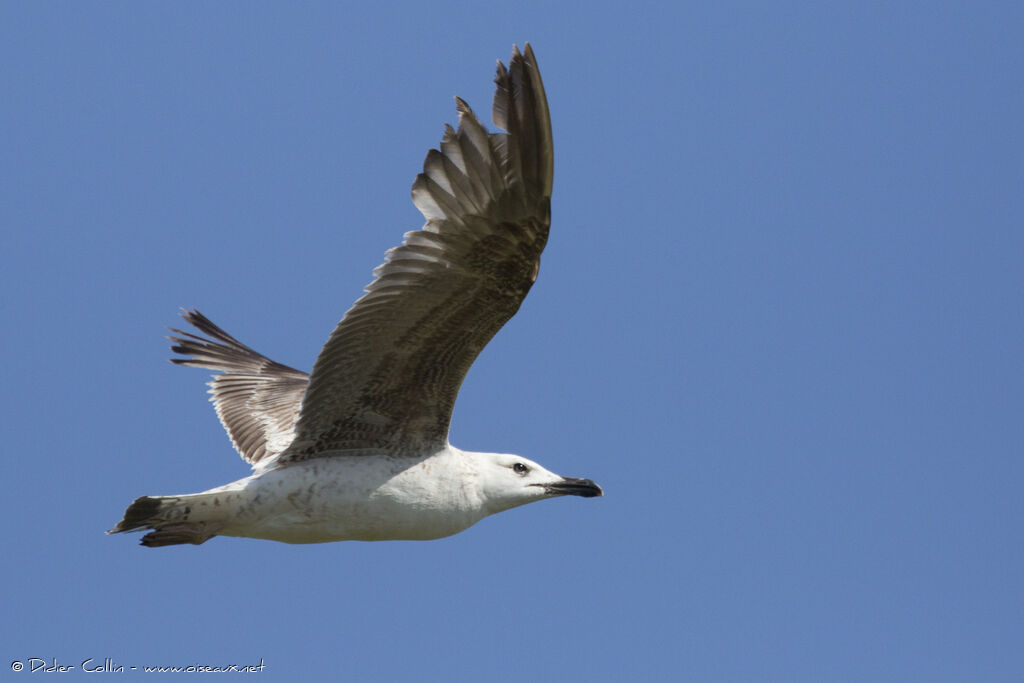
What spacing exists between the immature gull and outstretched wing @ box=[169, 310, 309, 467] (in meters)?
1.75

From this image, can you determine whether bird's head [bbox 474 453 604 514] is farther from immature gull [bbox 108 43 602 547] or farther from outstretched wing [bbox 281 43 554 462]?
outstretched wing [bbox 281 43 554 462]

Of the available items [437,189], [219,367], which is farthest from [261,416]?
[437,189]

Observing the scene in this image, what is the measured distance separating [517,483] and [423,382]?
1.27 meters

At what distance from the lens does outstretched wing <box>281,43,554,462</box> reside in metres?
Answer: 8.15

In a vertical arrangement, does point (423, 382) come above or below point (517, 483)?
above

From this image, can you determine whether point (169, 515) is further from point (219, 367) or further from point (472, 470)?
point (219, 367)

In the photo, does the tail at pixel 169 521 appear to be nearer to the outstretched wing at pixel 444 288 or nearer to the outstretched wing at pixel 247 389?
the outstretched wing at pixel 444 288

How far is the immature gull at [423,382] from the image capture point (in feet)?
27.0

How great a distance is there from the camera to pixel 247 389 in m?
13.0

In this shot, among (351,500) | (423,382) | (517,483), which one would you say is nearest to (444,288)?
(423,382)

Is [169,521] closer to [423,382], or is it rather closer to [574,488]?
[423,382]

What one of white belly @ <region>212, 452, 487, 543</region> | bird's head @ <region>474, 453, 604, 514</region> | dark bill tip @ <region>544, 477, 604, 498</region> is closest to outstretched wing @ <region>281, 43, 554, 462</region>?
white belly @ <region>212, 452, 487, 543</region>

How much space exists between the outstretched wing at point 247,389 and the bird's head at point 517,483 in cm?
211

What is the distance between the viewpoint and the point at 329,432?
9.47m
